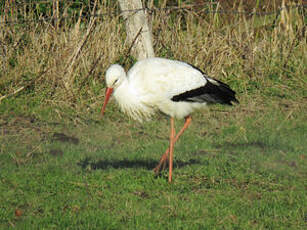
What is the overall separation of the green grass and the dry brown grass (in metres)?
0.55

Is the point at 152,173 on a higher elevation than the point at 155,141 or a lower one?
higher

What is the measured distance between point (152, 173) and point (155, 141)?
1160mm

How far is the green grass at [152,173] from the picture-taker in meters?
4.41

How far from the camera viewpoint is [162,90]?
5582mm

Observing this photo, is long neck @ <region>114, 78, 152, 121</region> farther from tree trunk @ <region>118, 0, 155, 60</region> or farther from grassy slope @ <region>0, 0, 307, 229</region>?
tree trunk @ <region>118, 0, 155, 60</region>

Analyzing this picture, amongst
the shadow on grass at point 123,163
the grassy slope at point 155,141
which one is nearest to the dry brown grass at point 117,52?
the grassy slope at point 155,141

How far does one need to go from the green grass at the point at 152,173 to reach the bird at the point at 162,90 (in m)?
0.38

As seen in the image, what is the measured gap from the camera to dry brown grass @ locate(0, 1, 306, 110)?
777cm

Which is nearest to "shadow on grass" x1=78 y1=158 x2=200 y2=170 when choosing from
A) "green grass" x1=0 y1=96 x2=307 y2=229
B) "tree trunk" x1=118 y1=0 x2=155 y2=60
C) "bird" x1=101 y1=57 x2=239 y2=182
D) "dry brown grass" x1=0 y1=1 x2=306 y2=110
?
"green grass" x1=0 y1=96 x2=307 y2=229

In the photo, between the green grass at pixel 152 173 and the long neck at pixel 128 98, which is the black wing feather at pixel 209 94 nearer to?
the long neck at pixel 128 98

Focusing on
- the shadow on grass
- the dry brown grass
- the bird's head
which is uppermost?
the bird's head

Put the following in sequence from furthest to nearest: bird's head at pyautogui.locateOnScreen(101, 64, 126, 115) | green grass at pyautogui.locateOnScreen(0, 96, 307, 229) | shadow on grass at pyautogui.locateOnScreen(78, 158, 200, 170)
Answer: shadow on grass at pyautogui.locateOnScreen(78, 158, 200, 170)
bird's head at pyautogui.locateOnScreen(101, 64, 126, 115)
green grass at pyautogui.locateOnScreen(0, 96, 307, 229)

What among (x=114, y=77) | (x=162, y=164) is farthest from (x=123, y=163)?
(x=114, y=77)

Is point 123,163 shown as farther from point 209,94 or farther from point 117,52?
point 117,52
